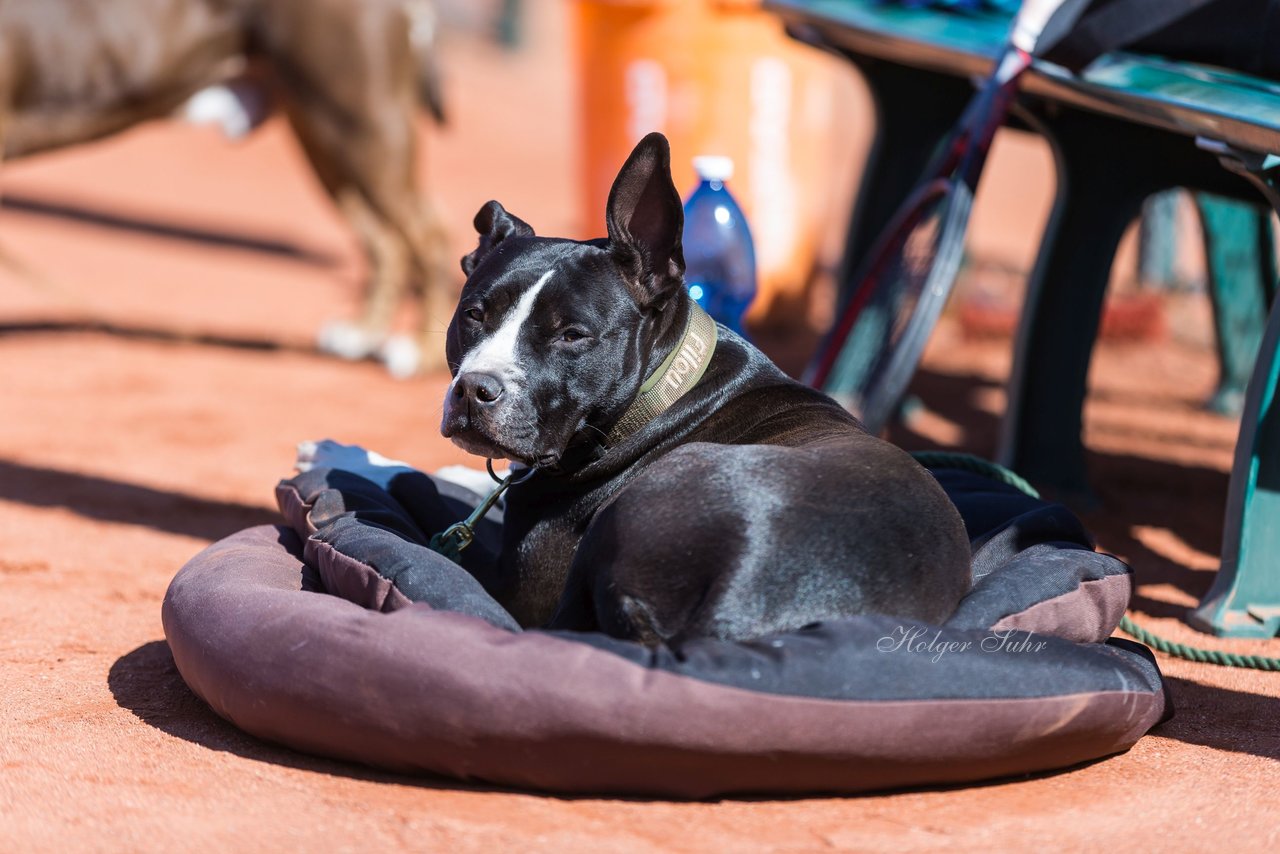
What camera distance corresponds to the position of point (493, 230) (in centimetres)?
367

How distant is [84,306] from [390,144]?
258 cm

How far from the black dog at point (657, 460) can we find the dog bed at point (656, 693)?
13 centimetres

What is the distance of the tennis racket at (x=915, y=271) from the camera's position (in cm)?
479

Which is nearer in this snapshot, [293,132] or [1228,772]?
[1228,772]

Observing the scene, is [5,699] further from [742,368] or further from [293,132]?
[293,132]

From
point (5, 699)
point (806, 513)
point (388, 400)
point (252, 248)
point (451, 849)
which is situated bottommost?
point (252, 248)

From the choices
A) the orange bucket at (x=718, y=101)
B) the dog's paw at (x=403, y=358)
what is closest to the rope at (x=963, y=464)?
the dog's paw at (x=403, y=358)

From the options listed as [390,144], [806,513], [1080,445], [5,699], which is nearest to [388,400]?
[390,144]

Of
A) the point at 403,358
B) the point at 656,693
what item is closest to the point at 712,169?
the point at 656,693

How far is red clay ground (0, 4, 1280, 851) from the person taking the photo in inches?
105

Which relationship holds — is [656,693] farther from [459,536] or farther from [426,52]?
[426,52]

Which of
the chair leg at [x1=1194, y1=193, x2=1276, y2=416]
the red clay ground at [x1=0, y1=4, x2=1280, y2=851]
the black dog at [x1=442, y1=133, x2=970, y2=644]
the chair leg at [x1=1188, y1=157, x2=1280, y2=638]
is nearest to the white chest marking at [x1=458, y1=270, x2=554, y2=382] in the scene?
the black dog at [x1=442, y1=133, x2=970, y2=644]

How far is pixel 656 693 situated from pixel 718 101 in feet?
21.2

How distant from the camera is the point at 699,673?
2684 millimetres
